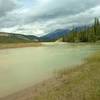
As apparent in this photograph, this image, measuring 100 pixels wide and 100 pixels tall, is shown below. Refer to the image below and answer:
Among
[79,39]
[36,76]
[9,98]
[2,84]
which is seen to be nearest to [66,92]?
[9,98]

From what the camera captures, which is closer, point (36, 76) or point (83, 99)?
point (83, 99)

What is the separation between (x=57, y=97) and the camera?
47.6 ft

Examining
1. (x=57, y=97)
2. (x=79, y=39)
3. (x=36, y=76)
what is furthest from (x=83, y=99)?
(x=79, y=39)

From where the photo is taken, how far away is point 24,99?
1590cm

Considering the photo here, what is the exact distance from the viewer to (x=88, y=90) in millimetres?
15117

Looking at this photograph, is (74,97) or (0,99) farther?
(0,99)

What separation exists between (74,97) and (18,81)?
10.9 m

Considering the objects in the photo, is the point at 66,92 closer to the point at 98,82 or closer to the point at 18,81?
the point at 98,82

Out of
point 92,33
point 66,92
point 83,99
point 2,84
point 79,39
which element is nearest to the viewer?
point 83,99

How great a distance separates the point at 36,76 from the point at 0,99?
32.1 feet

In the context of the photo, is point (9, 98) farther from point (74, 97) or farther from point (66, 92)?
point (74, 97)

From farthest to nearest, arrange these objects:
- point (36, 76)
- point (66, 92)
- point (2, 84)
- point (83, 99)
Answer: point (36, 76)
point (2, 84)
point (66, 92)
point (83, 99)

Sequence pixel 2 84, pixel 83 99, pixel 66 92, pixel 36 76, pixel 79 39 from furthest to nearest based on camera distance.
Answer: pixel 79 39, pixel 36 76, pixel 2 84, pixel 66 92, pixel 83 99

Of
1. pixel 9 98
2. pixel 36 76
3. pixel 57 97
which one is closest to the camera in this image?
pixel 57 97
